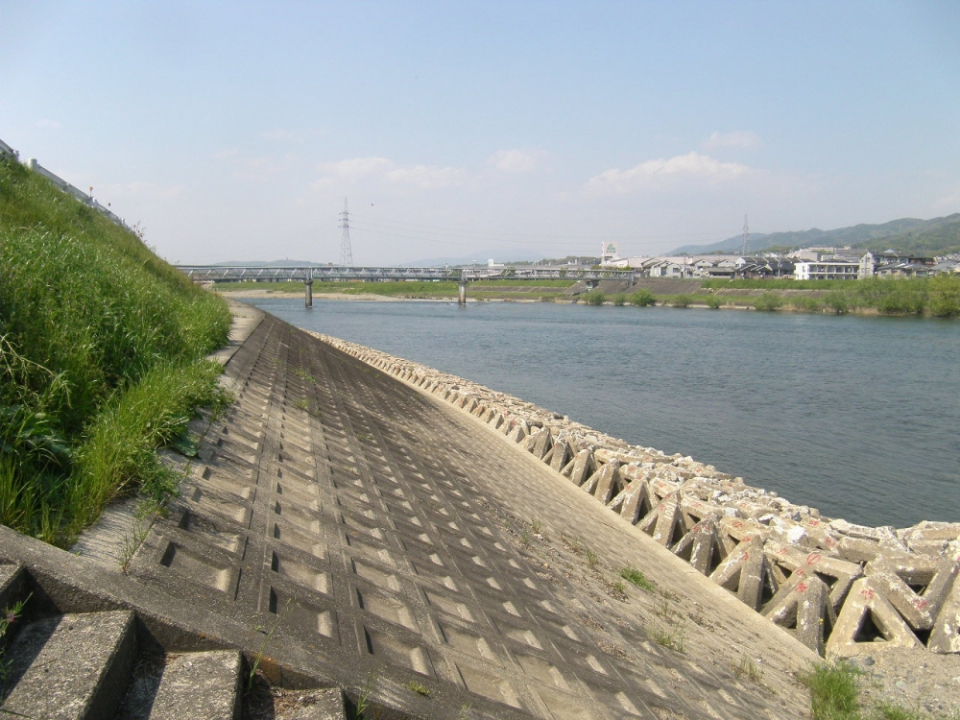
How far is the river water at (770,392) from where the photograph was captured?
56.3 feet

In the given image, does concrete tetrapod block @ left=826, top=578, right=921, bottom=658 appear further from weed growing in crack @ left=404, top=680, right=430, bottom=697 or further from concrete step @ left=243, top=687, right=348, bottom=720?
concrete step @ left=243, top=687, right=348, bottom=720

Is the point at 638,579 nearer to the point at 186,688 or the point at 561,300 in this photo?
the point at 186,688

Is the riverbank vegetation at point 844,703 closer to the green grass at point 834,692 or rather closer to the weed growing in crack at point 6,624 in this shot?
the green grass at point 834,692

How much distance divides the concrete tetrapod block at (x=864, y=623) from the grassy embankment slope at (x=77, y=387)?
6.20 metres

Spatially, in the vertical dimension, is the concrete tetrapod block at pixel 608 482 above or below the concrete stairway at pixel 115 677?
below


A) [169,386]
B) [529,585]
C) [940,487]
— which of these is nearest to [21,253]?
[169,386]

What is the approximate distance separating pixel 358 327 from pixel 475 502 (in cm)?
5599

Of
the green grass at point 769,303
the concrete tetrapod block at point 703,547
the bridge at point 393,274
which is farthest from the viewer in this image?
the bridge at point 393,274

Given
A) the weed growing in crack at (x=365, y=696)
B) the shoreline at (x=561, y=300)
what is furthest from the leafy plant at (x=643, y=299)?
the weed growing in crack at (x=365, y=696)

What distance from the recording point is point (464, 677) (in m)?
3.50

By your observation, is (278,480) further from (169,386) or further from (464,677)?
(464,677)

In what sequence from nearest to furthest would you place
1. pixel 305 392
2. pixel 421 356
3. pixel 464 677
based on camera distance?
pixel 464 677 → pixel 305 392 → pixel 421 356

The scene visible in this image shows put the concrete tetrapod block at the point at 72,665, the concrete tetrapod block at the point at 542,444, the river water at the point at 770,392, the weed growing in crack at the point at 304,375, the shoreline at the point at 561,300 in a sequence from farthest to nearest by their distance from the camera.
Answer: the shoreline at the point at 561,300 < the river water at the point at 770,392 < the concrete tetrapod block at the point at 542,444 < the weed growing in crack at the point at 304,375 < the concrete tetrapod block at the point at 72,665

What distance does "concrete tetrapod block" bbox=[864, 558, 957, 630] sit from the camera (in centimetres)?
652
